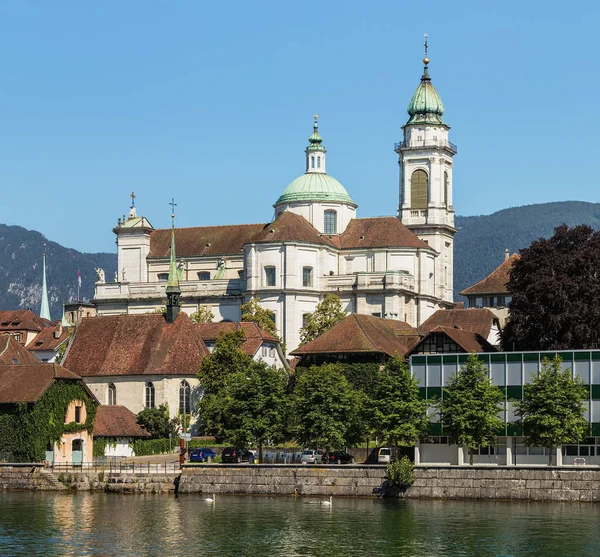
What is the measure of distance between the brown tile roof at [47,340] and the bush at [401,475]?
337 feet

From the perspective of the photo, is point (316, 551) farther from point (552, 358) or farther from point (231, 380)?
point (231, 380)

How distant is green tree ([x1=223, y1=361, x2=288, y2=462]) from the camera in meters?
87.1

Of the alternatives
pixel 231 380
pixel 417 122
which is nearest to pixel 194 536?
pixel 231 380

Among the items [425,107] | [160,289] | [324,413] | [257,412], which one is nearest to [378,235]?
[425,107]

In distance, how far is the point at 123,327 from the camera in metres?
115

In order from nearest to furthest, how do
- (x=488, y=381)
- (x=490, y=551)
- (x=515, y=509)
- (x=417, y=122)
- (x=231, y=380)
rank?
(x=490, y=551) < (x=515, y=509) < (x=488, y=381) < (x=231, y=380) < (x=417, y=122)

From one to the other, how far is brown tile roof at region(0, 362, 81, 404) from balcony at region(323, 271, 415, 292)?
6412 cm

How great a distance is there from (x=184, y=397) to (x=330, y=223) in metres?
57.8

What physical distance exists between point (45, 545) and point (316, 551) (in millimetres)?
11214

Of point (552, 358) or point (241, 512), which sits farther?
point (552, 358)

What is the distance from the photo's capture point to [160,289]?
16388 centimetres

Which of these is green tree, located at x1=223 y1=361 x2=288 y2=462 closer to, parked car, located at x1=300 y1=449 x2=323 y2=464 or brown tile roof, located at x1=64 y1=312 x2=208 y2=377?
parked car, located at x1=300 y1=449 x2=323 y2=464

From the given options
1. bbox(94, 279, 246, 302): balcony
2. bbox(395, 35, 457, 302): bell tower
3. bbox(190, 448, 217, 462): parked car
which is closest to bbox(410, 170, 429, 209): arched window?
bbox(395, 35, 457, 302): bell tower

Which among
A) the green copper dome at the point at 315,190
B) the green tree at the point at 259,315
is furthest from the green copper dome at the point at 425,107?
the green tree at the point at 259,315
